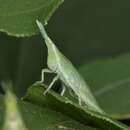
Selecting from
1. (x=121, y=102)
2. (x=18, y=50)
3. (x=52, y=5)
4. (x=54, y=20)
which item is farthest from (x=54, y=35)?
(x=52, y=5)

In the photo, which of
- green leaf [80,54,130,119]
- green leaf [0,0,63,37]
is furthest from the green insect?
green leaf [0,0,63,37]

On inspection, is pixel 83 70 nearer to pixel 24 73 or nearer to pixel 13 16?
pixel 24 73

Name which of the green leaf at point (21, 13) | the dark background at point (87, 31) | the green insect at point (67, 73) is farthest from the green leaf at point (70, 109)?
the dark background at point (87, 31)

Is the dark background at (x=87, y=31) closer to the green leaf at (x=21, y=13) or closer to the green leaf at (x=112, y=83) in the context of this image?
the green leaf at (x=112, y=83)

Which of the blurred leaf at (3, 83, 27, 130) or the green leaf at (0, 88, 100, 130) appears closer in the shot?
the blurred leaf at (3, 83, 27, 130)

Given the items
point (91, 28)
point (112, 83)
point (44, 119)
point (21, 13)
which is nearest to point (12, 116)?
point (44, 119)

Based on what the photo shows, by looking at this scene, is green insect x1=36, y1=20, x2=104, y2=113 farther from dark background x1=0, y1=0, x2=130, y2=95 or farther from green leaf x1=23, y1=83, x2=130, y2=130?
dark background x1=0, y1=0, x2=130, y2=95
